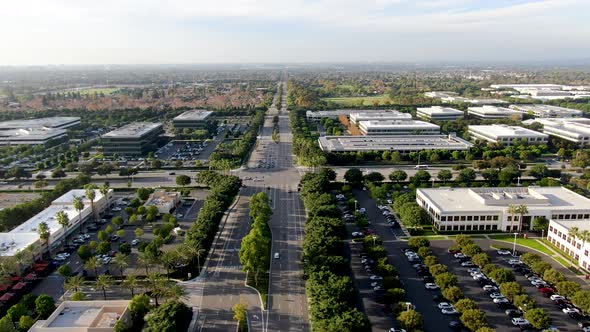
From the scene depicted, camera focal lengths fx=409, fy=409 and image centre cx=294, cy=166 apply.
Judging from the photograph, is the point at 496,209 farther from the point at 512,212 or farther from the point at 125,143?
the point at 125,143

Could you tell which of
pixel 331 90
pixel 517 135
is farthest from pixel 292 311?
pixel 331 90

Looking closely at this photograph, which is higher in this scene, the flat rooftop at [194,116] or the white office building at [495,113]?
the flat rooftop at [194,116]

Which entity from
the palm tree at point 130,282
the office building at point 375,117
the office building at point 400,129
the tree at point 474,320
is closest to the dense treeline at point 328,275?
the tree at point 474,320

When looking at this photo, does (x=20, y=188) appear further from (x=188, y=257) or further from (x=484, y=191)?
(x=484, y=191)

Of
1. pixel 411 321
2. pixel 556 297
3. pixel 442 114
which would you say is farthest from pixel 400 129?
pixel 411 321

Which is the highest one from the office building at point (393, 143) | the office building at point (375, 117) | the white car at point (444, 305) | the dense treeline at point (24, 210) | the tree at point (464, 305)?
the office building at point (375, 117)

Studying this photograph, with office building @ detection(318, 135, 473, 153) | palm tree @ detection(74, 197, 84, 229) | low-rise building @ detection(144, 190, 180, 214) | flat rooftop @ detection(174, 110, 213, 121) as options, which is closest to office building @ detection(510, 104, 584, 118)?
office building @ detection(318, 135, 473, 153)

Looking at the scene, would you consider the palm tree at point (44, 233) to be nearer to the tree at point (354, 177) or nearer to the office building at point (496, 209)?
the tree at point (354, 177)

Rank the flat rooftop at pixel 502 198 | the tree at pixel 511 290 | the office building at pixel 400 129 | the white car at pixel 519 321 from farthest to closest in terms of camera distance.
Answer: the office building at pixel 400 129 → the flat rooftop at pixel 502 198 → the tree at pixel 511 290 → the white car at pixel 519 321
